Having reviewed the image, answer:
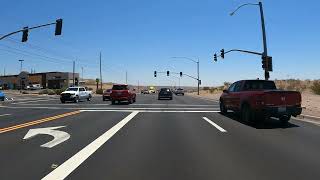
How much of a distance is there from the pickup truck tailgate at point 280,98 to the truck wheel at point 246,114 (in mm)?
1108

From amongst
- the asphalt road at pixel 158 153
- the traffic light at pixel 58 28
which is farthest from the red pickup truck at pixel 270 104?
the traffic light at pixel 58 28

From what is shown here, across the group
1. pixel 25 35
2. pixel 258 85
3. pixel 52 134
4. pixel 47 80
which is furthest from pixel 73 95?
pixel 47 80

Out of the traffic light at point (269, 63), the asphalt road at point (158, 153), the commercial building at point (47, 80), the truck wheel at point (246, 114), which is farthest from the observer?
the commercial building at point (47, 80)

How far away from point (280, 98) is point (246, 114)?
186 centimetres

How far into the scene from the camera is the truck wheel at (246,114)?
58.7ft

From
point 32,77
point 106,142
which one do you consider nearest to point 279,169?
point 106,142

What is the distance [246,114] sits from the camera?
60.5 ft

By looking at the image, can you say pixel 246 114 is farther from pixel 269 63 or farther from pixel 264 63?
pixel 269 63

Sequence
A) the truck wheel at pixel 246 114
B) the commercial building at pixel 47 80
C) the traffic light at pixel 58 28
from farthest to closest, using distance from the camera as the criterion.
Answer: the commercial building at pixel 47 80 → the traffic light at pixel 58 28 → the truck wheel at pixel 246 114

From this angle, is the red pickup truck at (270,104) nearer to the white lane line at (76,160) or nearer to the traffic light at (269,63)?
the white lane line at (76,160)

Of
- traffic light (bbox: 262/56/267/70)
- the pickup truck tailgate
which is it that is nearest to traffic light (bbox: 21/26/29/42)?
traffic light (bbox: 262/56/267/70)

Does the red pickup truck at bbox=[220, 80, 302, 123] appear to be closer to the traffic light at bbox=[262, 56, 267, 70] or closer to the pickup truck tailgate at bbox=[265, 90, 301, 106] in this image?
the pickup truck tailgate at bbox=[265, 90, 301, 106]

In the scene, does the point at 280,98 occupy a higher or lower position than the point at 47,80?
lower

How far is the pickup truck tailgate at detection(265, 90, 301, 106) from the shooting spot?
17.0 meters
